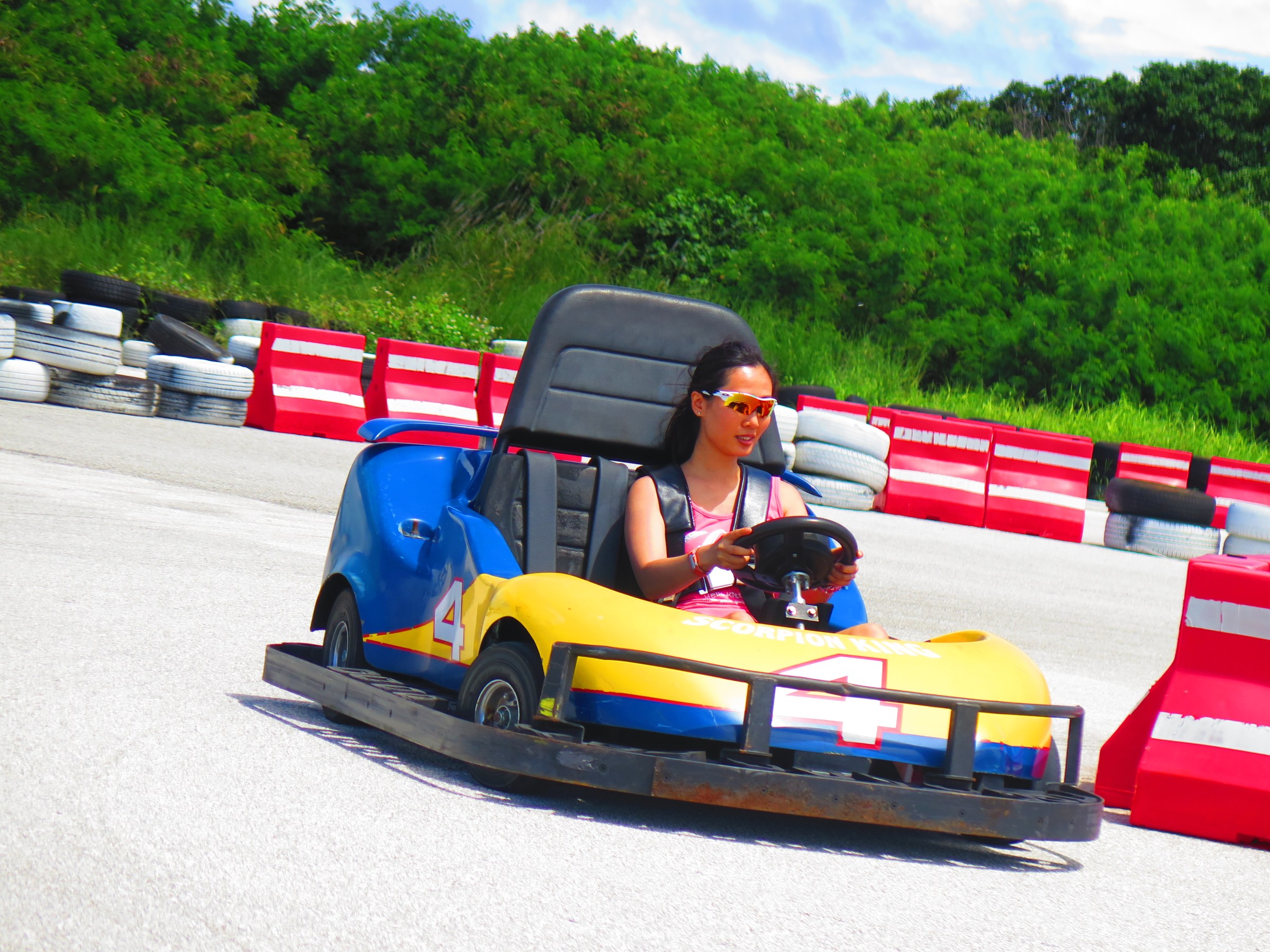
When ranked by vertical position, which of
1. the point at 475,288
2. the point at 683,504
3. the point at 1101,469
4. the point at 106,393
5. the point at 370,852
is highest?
the point at 475,288

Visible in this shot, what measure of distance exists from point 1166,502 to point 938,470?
2154 millimetres

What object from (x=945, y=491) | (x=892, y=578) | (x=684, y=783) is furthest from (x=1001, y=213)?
(x=684, y=783)

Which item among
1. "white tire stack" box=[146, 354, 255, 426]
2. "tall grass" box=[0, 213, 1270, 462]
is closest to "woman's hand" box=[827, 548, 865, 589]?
Result: "white tire stack" box=[146, 354, 255, 426]

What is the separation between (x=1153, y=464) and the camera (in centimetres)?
1925

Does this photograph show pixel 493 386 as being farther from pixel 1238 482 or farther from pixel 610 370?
pixel 610 370

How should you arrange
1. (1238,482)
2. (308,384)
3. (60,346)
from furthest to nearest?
(1238,482) < (308,384) < (60,346)

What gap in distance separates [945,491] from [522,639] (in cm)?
1175

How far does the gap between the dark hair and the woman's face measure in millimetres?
24

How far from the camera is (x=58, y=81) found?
27469 mm

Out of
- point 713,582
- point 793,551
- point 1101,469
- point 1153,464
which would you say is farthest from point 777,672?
point 1101,469

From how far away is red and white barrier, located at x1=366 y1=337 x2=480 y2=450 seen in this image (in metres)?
14.9

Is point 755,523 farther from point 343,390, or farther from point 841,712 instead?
point 343,390

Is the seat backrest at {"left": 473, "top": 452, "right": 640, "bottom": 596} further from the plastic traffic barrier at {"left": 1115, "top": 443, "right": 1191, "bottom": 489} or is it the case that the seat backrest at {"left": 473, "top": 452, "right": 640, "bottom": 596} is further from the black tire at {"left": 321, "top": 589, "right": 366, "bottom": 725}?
the plastic traffic barrier at {"left": 1115, "top": 443, "right": 1191, "bottom": 489}

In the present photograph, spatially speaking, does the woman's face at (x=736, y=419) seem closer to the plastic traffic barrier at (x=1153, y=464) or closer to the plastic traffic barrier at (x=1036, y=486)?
the plastic traffic barrier at (x=1036, y=486)
